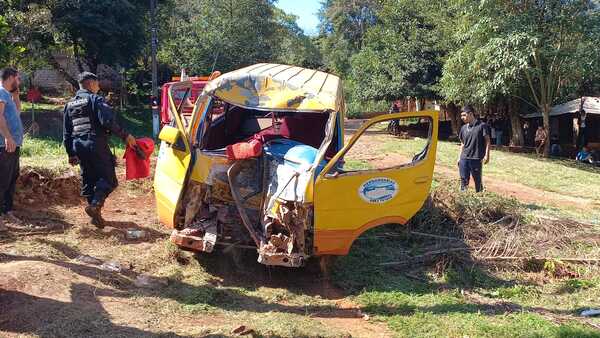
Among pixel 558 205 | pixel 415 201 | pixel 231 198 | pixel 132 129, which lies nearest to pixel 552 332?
pixel 415 201

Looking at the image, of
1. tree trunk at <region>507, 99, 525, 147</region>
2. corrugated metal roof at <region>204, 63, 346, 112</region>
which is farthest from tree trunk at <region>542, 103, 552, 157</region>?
corrugated metal roof at <region>204, 63, 346, 112</region>

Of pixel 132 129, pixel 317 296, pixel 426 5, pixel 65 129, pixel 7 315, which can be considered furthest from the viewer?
pixel 426 5

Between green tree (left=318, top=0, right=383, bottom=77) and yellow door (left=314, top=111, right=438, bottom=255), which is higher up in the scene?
green tree (left=318, top=0, right=383, bottom=77)

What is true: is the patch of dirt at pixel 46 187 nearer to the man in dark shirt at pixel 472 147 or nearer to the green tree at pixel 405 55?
the man in dark shirt at pixel 472 147

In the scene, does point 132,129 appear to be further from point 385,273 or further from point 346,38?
point 346,38

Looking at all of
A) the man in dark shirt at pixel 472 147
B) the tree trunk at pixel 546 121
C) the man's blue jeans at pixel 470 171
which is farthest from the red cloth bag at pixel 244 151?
the tree trunk at pixel 546 121

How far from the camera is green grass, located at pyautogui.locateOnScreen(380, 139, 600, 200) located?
1312 centimetres

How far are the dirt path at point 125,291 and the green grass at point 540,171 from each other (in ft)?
30.9

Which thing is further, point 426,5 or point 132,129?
point 426,5

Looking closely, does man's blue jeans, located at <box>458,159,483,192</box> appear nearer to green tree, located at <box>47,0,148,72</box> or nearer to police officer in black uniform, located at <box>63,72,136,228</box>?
police officer in black uniform, located at <box>63,72,136,228</box>

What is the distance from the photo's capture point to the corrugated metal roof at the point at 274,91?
5387 millimetres

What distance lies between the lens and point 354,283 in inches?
217

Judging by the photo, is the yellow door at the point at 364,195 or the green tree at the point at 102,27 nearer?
the yellow door at the point at 364,195

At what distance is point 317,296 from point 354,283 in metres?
0.53
